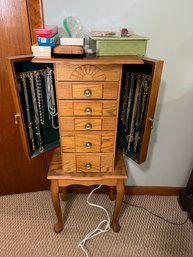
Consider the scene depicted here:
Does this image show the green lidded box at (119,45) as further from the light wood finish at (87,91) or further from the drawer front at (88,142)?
the drawer front at (88,142)

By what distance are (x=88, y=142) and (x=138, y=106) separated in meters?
0.29

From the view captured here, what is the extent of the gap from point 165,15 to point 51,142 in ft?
2.74

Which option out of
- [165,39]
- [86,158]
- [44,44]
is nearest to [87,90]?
[44,44]

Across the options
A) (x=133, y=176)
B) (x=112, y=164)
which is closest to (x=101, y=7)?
(x=112, y=164)

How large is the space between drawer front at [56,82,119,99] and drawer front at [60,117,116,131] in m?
0.10

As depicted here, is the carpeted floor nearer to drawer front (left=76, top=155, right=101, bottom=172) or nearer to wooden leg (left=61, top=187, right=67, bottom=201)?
wooden leg (left=61, top=187, right=67, bottom=201)

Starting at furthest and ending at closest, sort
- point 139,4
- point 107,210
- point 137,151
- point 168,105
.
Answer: point 107,210, point 168,105, point 137,151, point 139,4

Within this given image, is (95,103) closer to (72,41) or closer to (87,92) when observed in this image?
(87,92)

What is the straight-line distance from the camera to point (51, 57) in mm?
716

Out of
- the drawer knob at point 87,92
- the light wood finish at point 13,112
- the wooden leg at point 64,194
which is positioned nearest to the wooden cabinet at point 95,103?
the drawer knob at point 87,92

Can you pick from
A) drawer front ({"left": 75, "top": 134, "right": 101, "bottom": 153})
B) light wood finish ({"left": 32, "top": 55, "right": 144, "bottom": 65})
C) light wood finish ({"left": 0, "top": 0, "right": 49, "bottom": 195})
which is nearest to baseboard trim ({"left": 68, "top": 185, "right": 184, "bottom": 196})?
light wood finish ({"left": 0, "top": 0, "right": 49, "bottom": 195})

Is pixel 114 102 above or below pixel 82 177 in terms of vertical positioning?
above

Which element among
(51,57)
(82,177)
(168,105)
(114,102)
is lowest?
(82,177)

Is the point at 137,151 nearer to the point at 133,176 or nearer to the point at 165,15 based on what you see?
the point at 133,176
